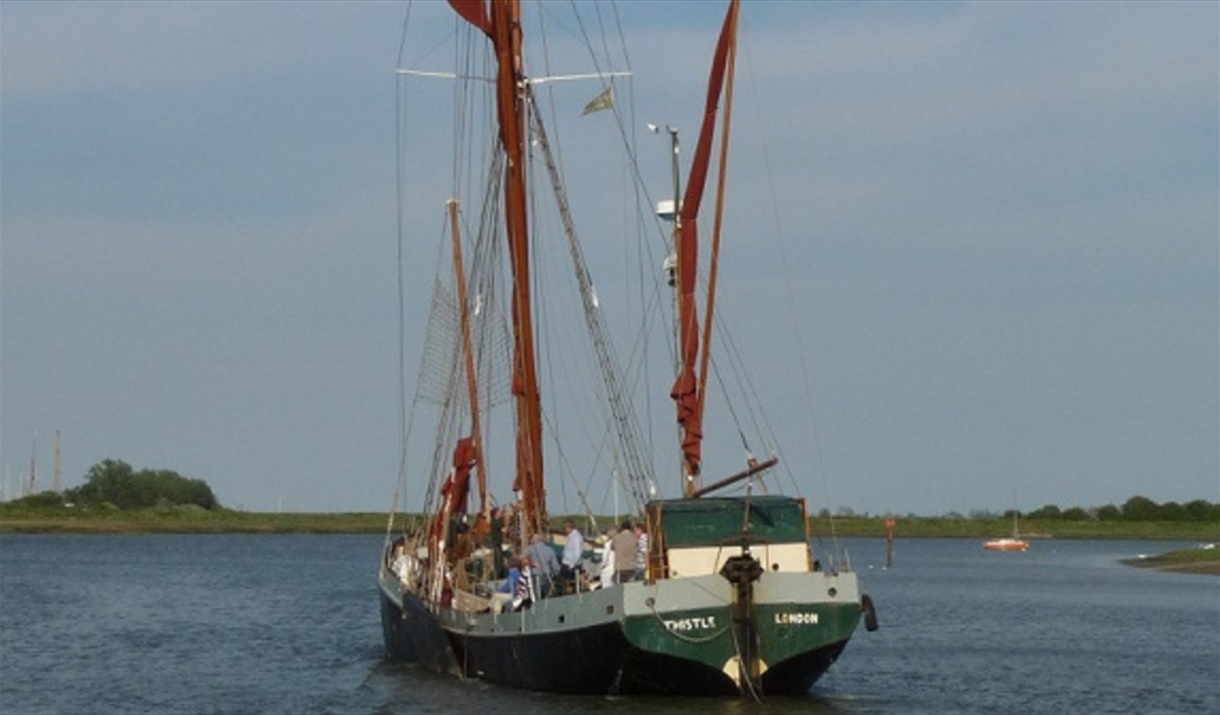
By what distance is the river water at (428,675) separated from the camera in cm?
5222

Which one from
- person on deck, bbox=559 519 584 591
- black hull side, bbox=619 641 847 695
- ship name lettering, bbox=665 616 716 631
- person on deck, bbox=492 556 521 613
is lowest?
black hull side, bbox=619 641 847 695

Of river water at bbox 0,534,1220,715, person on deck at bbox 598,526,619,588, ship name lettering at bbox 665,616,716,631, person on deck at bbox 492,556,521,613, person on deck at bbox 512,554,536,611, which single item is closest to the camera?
ship name lettering at bbox 665,616,716,631

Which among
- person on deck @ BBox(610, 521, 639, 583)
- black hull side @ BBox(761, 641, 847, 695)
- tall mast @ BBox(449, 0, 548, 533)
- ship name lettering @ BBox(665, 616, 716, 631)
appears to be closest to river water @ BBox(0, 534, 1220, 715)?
black hull side @ BBox(761, 641, 847, 695)

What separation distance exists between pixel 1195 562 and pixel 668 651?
10760 cm

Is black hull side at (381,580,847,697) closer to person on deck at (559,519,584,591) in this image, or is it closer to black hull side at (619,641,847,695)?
black hull side at (619,641,847,695)

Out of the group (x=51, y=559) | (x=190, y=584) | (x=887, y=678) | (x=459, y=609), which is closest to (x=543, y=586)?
(x=459, y=609)

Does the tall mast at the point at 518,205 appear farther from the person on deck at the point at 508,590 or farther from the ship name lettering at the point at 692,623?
the ship name lettering at the point at 692,623

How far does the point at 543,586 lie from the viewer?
51719 millimetres

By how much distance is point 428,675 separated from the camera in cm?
5781

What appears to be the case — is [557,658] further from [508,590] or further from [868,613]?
[868,613]

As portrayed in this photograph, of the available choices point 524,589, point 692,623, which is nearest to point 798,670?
point 692,623

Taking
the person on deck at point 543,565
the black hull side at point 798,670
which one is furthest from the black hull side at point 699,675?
the person on deck at point 543,565

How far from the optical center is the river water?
5222 centimetres

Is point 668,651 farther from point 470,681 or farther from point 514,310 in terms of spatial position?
point 514,310
